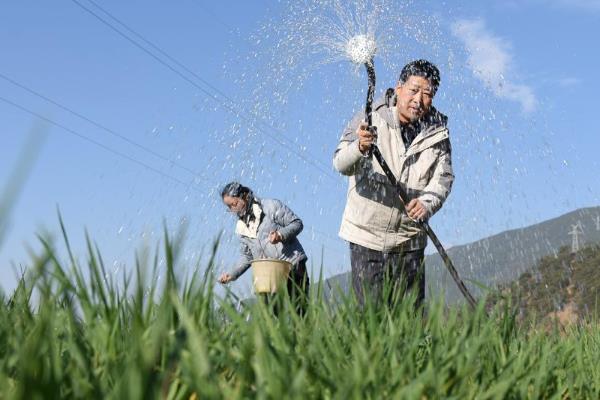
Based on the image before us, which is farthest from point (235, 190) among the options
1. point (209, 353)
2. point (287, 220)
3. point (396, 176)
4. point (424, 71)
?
point (209, 353)

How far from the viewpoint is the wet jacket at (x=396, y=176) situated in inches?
202

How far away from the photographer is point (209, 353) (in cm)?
185

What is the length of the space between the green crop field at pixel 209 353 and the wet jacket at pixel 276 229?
16.3 ft

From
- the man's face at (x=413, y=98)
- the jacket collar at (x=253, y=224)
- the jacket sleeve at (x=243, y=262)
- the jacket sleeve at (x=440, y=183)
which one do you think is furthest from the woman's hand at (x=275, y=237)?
the man's face at (x=413, y=98)

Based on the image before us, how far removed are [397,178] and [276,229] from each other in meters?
Answer: 2.67

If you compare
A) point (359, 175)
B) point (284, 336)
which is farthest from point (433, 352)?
point (359, 175)

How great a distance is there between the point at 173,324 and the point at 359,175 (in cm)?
334

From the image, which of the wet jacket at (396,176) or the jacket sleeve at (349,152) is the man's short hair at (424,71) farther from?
the jacket sleeve at (349,152)

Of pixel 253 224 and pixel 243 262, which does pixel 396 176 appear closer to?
pixel 253 224

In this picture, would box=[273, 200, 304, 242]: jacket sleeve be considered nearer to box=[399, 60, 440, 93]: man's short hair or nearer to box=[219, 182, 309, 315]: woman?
box=[219, 182, 309, 315]: woman

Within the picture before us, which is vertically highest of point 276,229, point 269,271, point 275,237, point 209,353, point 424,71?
point 424,71

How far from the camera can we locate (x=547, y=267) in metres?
120

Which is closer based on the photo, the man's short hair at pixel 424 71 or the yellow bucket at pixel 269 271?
the man's short hair at pixel 424 71

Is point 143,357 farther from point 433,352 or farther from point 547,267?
point 547,267
